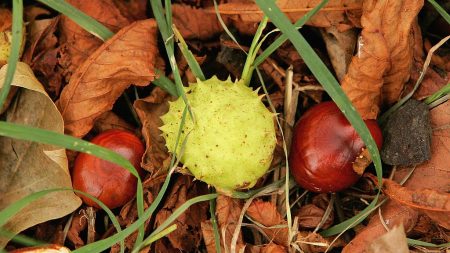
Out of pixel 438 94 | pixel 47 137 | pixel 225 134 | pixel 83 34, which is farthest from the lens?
pixel 83 34

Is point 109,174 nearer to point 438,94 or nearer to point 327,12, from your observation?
point 327,12

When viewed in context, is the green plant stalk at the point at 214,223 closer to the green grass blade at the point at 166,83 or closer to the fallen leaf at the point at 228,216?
the fallen leaf at the point at 228,216

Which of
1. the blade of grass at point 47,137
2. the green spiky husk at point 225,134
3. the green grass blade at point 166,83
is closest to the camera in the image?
the blade of grass at point 47,137

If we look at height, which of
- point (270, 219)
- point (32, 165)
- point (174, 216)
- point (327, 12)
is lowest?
point (270, 219)

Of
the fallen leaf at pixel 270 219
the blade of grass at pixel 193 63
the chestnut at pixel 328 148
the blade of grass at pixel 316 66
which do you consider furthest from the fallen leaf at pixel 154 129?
the blade of grass at pixel 316 66

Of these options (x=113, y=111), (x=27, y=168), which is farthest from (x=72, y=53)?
(x=27, y=168)

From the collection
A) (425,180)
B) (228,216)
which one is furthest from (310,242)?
(425,180)

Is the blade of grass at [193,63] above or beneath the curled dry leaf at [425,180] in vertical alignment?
above

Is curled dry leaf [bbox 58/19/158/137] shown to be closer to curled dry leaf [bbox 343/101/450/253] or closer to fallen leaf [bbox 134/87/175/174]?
fallen leaf [bbox 134/87/175/174]
